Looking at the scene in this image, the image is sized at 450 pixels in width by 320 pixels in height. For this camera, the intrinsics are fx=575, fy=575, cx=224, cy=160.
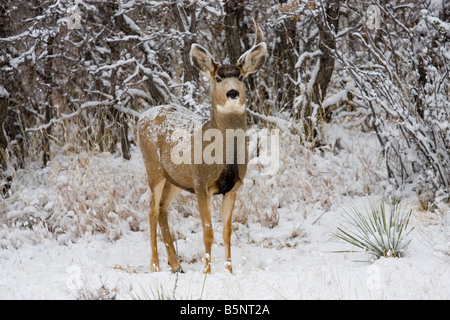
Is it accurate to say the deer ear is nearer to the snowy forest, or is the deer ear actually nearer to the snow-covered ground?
the snowy forest

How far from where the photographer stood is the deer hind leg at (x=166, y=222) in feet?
20.0

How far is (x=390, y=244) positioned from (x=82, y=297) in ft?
9.22

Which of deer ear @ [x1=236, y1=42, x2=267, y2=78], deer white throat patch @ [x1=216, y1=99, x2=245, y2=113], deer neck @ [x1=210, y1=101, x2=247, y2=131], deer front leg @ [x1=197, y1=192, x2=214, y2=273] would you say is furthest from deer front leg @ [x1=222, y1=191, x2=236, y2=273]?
deer ear @ [x1=236, y1=42, x2=267, y2=78]

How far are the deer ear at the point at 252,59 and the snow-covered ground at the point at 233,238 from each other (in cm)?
187

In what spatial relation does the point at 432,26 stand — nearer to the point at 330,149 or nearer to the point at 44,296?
the point at 330,149

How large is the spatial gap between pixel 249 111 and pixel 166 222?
2.81 metres

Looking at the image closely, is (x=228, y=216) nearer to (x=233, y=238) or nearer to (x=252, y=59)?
(x=233, y=238)

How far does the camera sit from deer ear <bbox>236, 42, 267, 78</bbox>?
5473 millimetres

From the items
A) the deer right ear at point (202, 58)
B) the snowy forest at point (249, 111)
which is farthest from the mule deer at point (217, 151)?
the snowy forest at point (249, 111)

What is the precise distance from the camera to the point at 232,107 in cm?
539

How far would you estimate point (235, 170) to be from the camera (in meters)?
5.43

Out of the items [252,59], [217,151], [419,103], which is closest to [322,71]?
[419,103]

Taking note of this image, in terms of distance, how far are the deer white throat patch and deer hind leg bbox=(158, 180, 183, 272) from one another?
1302 millimetres

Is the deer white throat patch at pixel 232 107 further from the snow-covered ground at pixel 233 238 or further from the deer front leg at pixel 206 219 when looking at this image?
the snow-covered ground at pixel 233 238
